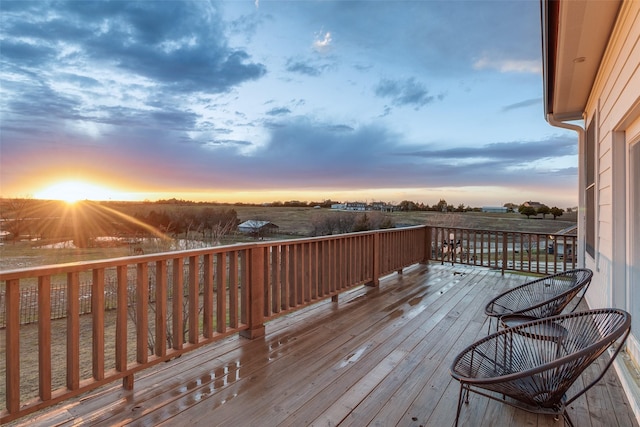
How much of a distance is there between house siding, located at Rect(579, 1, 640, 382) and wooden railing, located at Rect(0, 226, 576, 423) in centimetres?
265

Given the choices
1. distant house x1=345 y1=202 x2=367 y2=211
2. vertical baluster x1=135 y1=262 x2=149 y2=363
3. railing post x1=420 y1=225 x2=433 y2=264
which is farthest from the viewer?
distant house x1=345 y1=202 x2=367 y2=211

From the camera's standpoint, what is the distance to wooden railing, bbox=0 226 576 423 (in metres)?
1.68

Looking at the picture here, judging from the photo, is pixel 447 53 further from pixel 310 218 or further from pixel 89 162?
pixel 89 162


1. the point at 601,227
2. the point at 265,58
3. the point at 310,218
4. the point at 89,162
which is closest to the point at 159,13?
the point at 265,58

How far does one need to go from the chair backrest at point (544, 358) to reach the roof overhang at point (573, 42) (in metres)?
1.92

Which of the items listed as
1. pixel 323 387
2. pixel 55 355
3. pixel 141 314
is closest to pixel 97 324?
pixel 141 314

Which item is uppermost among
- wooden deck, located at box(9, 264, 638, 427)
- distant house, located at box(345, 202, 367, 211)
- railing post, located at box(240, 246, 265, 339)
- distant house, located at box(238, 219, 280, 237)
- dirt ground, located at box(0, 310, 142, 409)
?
distant house, located at box(345, 202, 367, 211)

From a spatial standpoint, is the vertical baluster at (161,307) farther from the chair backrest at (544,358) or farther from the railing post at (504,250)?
the railing post at (504,250)

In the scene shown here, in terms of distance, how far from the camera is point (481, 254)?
21.5ft

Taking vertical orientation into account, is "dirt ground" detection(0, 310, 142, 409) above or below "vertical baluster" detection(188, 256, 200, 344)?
below

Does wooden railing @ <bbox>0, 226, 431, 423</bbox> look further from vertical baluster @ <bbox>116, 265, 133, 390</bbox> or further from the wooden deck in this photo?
the wooden deck

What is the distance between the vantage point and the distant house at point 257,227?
18.5 feet

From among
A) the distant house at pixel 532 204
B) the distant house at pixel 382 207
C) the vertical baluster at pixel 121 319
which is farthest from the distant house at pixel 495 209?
the vertical baluster at pixel 121 319

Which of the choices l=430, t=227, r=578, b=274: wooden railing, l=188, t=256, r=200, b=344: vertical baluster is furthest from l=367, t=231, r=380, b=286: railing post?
l=188, t=256, r=200, b=344: vertical baluster
